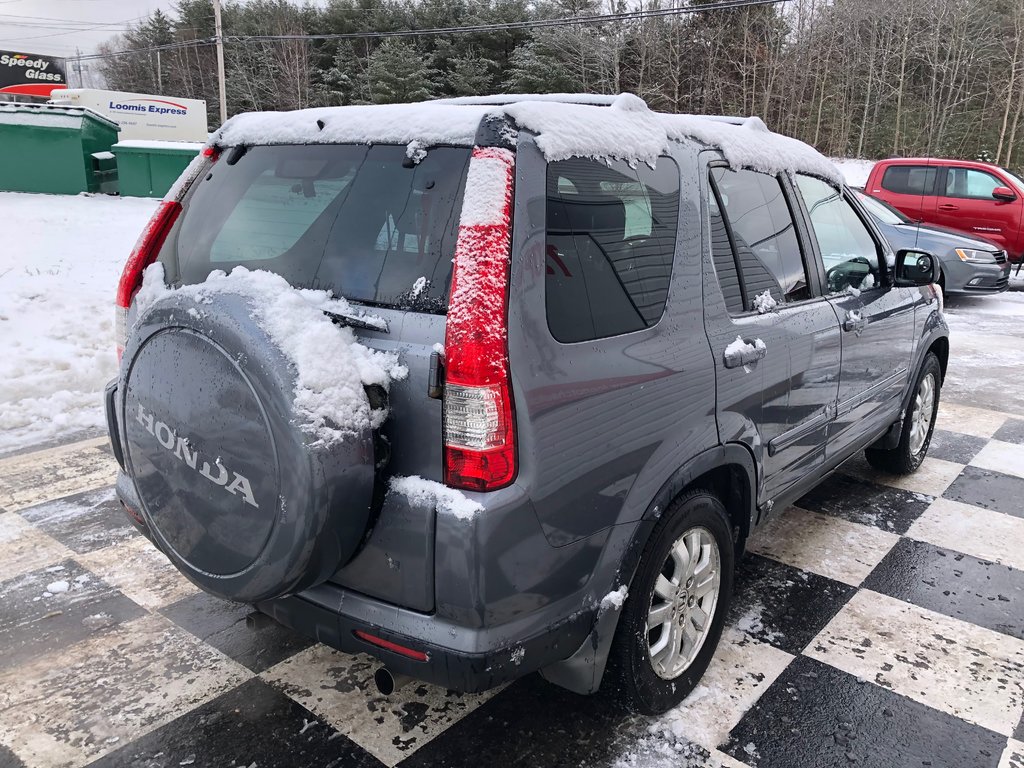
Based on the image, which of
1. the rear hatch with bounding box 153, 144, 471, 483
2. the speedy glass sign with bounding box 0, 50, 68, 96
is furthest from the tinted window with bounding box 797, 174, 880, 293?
the speedy glass sign with bounding box 0, 50, 68, 96

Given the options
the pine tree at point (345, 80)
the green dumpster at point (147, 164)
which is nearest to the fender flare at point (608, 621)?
the green dumpster at point (147, 164)

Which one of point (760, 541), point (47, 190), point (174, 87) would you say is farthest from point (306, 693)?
point (174, 87)

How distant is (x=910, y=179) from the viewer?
40.6 ft

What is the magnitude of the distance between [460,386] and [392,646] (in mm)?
662

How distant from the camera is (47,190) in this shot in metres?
16.5

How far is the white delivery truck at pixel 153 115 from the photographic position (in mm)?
32406

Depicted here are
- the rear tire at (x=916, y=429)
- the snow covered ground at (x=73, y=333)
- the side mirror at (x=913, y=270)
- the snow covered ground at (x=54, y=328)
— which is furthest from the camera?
the snow covered ground at (x=73, y=333)

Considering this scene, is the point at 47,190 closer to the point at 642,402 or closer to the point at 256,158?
the point at 256,158

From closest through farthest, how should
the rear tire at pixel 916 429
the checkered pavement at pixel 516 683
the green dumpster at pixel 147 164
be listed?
the checkered pavement at pixel 516 683, the rear tire at pixel 916 429, the green dumpster at pixel 147 164

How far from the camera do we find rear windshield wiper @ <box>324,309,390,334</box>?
6.16 feet

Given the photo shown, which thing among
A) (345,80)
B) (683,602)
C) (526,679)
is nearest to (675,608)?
(683,602)

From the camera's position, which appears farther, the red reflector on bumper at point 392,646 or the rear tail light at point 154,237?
the rear tail light at point 154,237

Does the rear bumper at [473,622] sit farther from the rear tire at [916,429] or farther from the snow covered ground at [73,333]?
the snow covered ground at [73,333]

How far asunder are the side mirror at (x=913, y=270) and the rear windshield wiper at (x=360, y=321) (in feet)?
9.30
